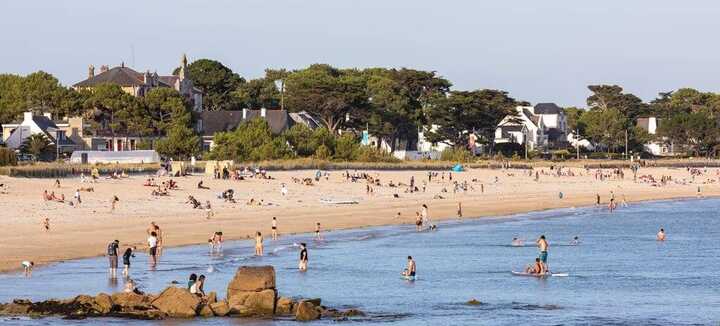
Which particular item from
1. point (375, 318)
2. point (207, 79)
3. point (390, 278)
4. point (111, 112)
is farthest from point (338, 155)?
point (375, 318)

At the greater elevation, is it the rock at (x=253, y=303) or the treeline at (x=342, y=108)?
the treeline at (x=342, y=108)

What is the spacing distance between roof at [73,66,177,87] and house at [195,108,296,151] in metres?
5.20

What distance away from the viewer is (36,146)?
279ft

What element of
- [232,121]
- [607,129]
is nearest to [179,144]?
[232,121]

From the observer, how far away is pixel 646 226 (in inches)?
2413

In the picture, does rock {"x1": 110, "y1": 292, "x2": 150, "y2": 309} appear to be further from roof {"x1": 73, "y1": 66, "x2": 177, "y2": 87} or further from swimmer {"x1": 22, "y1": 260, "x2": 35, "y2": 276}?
roof {"x1": 73, "y1": 66, "x2": 177, "y2": 87}

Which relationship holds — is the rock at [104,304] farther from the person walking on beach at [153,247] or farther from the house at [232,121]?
the house at [232,121]

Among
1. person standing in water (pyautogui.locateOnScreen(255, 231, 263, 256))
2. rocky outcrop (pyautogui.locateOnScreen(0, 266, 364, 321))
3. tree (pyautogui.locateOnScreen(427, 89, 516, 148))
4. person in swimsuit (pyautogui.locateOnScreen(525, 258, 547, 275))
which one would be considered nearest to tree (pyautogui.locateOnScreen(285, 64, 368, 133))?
tree (pyautogui.locateOnScreen(427, 89, 516, 148))

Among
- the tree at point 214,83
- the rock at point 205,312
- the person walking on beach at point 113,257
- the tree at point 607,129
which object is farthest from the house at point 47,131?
the tree at point 607,129

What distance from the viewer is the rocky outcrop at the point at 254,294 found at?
2731cm

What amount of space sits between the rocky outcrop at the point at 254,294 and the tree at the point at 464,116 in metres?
98.2

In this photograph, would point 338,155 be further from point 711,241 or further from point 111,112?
point 711,241

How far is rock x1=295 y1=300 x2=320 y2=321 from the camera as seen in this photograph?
88.2ft

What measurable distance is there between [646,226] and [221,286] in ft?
110
